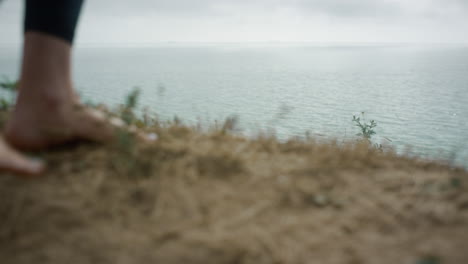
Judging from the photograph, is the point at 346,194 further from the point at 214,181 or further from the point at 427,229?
the point at 214,181

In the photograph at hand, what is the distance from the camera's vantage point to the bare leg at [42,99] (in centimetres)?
225

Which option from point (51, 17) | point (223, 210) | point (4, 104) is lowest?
point (223, 210)

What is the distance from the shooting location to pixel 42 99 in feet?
7.46

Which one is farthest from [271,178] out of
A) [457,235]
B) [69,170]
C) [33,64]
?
[33,64]

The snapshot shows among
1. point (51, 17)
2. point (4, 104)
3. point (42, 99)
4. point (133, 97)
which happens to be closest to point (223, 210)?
point (133, 97)

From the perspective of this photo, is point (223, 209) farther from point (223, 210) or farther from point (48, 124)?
point (48, 124)

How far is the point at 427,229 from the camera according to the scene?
1786 mm

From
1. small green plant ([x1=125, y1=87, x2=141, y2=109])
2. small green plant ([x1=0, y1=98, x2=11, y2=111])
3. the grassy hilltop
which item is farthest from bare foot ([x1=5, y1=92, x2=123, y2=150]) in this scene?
small green plant ([x1=0, y1=98, x2=11, y2=111])

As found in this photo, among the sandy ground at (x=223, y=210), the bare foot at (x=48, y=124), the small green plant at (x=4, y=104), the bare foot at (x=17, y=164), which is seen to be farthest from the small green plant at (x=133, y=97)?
the small green plant at (x=4, y=104)

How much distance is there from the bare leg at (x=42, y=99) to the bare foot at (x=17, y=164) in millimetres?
213

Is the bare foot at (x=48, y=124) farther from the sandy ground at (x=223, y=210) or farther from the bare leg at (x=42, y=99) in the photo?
the sandy ground at (x=223, y=210)

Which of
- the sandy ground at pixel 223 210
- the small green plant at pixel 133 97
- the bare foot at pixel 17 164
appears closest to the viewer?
the sandy ground at pixel 223 210

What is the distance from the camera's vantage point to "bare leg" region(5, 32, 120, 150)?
225 centimetres

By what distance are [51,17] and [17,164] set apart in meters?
1.07
